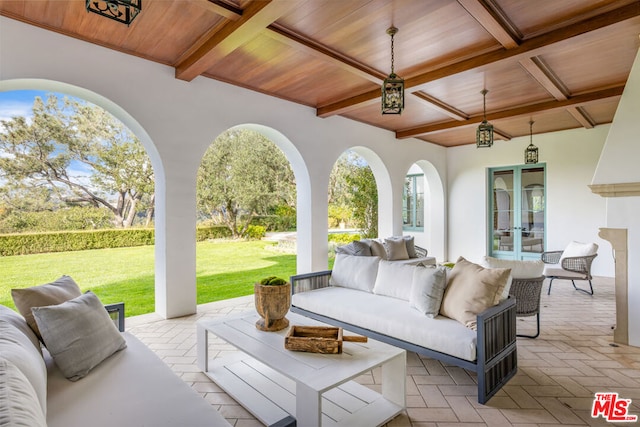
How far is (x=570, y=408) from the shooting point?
2201mm

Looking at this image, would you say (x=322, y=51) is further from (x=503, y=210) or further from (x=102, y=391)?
(x=503, y=210)

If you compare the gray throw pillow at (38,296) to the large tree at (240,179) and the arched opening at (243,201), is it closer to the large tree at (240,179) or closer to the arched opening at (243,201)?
the arched opening at (243,201)

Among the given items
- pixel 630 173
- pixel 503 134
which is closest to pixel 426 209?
pixel 503 134

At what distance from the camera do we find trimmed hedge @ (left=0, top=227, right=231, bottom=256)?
746 centimetres

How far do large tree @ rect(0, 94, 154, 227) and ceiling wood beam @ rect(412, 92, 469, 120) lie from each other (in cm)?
811

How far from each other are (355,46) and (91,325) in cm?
318

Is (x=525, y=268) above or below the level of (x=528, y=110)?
below

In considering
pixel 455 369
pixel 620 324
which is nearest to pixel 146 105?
pixel 455 369

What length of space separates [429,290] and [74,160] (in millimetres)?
9520

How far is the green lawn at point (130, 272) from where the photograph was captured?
243 inches

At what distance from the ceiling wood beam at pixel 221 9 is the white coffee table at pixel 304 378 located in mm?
2460

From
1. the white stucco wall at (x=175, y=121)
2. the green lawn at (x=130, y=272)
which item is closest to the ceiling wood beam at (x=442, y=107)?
the white stucco wall at (x=175, y=121)

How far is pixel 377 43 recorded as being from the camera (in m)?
3.30

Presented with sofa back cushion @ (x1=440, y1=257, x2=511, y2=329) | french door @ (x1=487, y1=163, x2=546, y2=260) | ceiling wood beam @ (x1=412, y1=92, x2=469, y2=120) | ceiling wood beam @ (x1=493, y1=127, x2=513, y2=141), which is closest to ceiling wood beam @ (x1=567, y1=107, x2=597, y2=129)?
french door @ (x1=487, y1=163, x2=546, y2=260)
